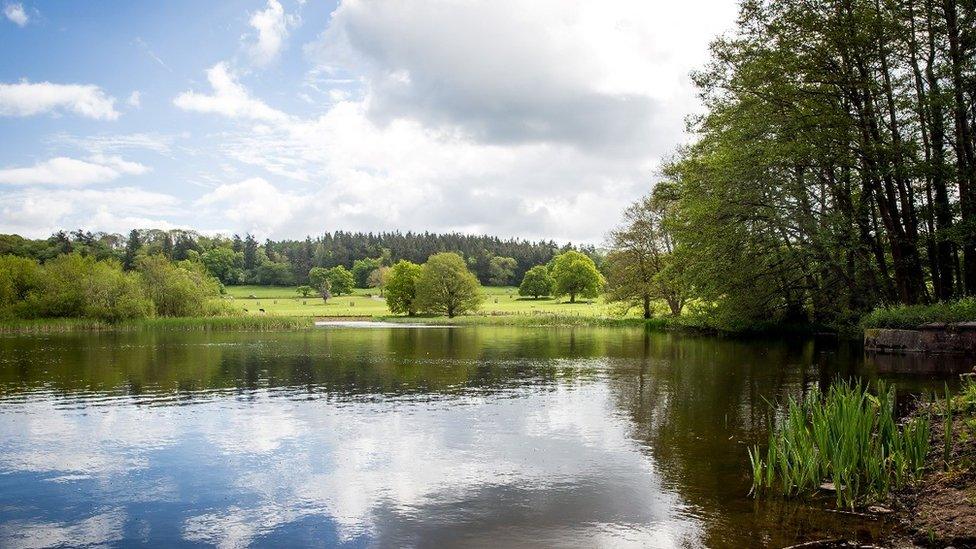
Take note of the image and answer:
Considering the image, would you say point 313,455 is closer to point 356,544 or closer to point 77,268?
point 356,544

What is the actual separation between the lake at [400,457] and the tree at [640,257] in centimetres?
3693

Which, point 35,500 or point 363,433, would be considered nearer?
point 35,500

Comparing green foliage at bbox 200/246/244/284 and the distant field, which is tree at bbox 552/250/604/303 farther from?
green foliage at bbox 200/246/244/284

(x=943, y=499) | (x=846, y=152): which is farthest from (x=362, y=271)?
(x=943, y=499)

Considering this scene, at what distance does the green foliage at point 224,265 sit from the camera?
488ft

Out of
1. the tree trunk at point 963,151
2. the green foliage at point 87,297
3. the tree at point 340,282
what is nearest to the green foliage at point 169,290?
the green foliage at point 87,297

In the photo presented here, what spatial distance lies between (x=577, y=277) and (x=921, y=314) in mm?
83754

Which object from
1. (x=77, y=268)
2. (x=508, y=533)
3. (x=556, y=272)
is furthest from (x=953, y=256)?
(x=556, y=272)

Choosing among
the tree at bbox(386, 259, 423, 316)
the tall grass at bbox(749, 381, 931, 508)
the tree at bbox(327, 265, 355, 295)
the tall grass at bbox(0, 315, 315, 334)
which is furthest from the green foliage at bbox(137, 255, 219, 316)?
the tall grass at bbox(749, 381, 931, 508)

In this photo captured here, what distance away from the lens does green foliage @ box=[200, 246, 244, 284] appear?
149 metres

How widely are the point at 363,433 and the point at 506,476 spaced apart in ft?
13.6

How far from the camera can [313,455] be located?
39.0ft

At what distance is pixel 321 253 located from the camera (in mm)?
168000

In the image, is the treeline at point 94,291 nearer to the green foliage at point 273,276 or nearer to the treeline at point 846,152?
the treeline at point 846,152
